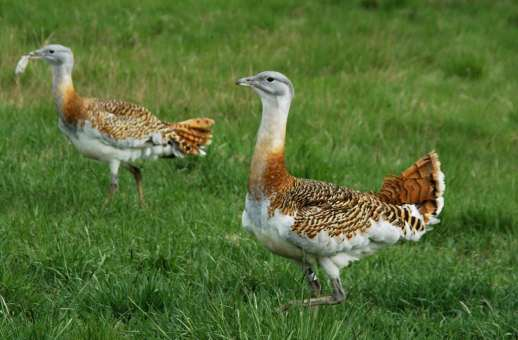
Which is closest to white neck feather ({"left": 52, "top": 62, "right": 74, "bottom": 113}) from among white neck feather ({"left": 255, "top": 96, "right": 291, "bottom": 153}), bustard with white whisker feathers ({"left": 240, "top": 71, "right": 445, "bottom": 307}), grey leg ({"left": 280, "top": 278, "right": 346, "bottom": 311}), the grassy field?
the grassy field

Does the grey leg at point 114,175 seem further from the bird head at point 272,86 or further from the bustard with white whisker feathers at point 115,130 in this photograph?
the bird head at point 272,86

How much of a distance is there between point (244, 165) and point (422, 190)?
2.35 meters

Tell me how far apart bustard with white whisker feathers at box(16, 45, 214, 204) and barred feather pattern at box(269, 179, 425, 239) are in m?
1.98

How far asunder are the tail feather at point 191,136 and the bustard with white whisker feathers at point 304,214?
2.21 metres

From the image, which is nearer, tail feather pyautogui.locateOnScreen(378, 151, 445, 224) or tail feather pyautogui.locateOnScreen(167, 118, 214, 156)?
tail feather pyautogui.locateOnScreen(378, 151, 445, 224)

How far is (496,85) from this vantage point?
10.1 metres

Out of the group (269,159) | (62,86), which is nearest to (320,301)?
(269,159)

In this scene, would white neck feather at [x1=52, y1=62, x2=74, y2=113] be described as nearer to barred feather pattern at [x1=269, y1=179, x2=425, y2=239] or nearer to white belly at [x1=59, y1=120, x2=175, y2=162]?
white belly at [x1=59, y1=120, x2=175, y2=162]

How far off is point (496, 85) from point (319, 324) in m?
6.61

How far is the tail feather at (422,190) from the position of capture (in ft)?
17.5

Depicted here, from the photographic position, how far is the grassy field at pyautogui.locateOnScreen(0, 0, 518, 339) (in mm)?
4676

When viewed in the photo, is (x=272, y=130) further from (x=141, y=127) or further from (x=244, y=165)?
(x=244, y=165)

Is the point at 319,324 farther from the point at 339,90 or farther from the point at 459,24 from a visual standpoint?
the point at 459,24

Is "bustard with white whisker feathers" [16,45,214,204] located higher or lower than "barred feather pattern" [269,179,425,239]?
lower
